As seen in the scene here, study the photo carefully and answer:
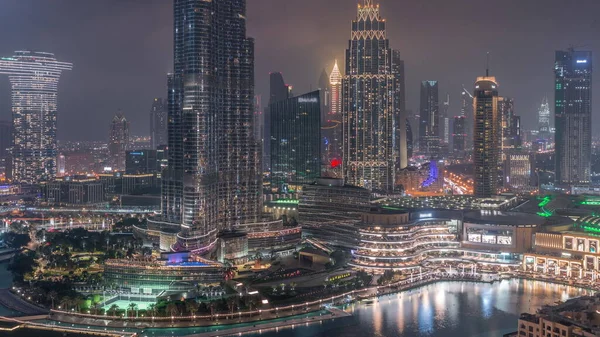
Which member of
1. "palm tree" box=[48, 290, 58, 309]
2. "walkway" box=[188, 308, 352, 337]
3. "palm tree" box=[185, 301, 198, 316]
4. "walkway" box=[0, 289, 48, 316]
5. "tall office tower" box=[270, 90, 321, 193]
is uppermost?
"tall office tower" box=[270, 90, 321, 193]

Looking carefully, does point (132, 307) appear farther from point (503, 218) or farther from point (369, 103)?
point (369, 103)

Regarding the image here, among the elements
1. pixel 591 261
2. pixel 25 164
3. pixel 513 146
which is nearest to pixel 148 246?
pixel 591 261

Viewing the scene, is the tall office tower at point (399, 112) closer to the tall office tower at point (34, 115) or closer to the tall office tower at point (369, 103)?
the tall office tower at point (369, 103)

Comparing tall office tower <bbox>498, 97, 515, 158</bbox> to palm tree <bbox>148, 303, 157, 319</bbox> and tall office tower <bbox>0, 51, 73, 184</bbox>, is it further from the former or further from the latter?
palm tree <bbox>148, 303, 157, 319</bbox>

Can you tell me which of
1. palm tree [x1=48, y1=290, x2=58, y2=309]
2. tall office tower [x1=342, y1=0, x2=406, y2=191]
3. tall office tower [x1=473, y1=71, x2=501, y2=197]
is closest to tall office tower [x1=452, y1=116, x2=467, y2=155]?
tall office tower [x1=342, y1=0, x2=406, y2=191]

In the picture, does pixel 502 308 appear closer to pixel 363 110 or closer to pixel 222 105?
pixel 222 105

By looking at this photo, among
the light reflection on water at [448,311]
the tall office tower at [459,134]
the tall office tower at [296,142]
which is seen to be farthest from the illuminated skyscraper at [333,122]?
the light reflection on water at [448,311]
